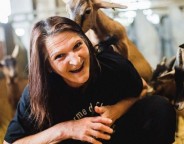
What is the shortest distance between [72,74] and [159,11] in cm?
65

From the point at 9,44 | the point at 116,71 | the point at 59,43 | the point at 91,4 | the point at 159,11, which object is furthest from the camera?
the point at 9,44

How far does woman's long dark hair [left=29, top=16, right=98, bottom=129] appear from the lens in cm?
101

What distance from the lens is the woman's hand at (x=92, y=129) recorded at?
1033mm

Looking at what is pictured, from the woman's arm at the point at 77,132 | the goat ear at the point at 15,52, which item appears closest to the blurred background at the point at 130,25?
the goat ear at the point at 15,52

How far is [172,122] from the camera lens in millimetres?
1161

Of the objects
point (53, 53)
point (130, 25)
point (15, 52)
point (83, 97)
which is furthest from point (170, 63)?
point (15, 52)

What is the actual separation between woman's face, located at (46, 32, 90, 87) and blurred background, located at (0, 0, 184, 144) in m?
0.50

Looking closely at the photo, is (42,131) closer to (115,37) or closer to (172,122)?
(172,122)

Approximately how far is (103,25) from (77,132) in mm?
564

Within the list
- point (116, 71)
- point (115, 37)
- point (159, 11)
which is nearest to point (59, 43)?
point (116, 71)

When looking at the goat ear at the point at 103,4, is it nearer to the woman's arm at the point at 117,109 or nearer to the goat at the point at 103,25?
the goat at the point at 103,25

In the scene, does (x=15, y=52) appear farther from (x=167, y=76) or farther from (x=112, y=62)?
(x=167, y=76)

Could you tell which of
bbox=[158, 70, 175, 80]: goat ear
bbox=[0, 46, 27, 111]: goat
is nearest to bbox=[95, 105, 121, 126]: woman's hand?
bbox=[158, 70, 175, 80]: goat ear

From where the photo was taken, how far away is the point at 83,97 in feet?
3.65
